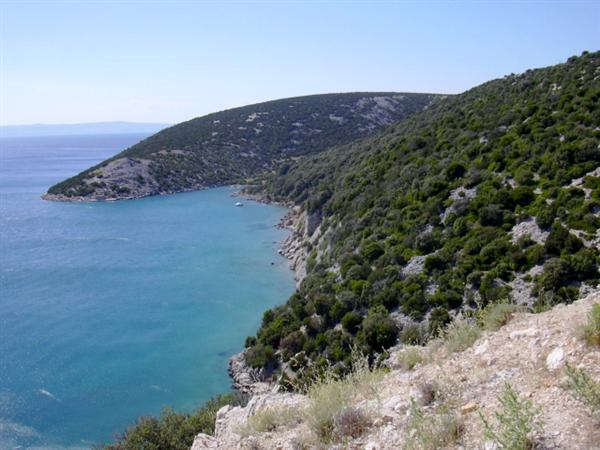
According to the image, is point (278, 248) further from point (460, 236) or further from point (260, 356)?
point (460, 236)

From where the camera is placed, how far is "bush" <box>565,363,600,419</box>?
4719 mm

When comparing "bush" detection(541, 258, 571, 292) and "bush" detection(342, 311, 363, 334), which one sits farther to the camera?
"bush" detection(342, 311, 363, 334)

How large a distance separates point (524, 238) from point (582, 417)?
629 inches

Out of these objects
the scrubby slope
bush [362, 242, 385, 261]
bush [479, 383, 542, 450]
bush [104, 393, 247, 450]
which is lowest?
bush [104, 393, 247, 450]

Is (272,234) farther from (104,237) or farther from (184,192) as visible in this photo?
(184,192)

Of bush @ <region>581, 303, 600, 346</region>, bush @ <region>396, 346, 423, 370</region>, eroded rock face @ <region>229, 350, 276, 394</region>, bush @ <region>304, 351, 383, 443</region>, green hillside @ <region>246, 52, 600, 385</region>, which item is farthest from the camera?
eroded rock face @ <region>229, 350, 276, 394</region>

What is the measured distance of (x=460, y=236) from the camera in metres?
Answer: 22.5

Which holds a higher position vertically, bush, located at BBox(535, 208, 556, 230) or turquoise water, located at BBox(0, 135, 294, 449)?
bush, located at BBox(535, 208, 556, 230)

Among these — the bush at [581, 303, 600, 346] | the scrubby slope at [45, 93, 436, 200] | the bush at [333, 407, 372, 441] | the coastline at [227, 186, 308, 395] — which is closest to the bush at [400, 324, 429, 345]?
the coastline at [227, 186, 308, 395]

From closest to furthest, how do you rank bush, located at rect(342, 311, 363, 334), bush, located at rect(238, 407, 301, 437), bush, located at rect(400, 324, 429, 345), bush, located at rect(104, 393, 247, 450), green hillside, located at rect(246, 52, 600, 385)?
bush, located at rect(238, 407, 301, 437) → bush, located at rect(104, 393, 247, 450) → bush, located at rect(400, 324, 429, 345) → green hillside, located at rect(246, 52, 600, 385) → bush, located at rect(342, 311, 363, 334)

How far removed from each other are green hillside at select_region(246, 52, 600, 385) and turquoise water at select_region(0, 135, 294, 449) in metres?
4.45

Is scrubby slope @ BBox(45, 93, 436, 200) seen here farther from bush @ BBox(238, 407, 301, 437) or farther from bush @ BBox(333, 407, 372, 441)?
bush @ BBox(333, 407, 372, 441)

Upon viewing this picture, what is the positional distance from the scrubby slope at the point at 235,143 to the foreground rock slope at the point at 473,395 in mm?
76875

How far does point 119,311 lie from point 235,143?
7578 cm
